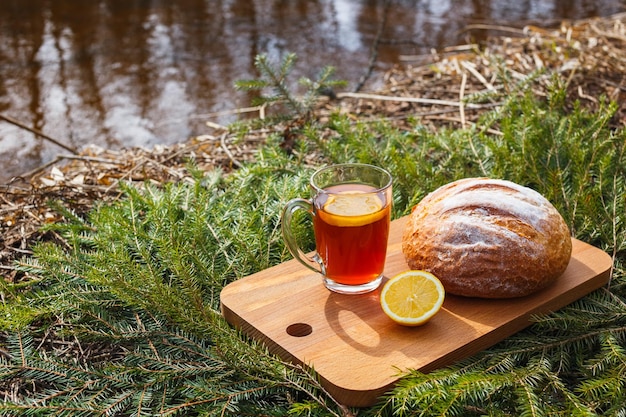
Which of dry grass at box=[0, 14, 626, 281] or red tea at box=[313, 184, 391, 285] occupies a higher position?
red tea at box=[313, 184, 391, 285]

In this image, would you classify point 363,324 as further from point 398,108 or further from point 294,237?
point 398,108

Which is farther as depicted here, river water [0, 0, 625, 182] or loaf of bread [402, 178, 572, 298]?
river water [0, 0, 625, 182]

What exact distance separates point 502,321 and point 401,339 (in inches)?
8.2

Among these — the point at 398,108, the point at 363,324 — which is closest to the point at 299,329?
the point at 363,324

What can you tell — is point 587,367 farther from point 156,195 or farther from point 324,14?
point 324,14

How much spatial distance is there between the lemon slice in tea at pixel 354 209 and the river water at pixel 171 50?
1.95 meters

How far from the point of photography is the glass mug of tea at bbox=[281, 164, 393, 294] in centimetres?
152

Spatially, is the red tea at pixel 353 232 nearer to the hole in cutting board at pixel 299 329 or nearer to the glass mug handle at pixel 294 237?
the glass mug handle at pixel 294 237

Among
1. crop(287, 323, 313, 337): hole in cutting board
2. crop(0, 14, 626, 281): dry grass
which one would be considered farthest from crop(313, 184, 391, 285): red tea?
crop(0, 14, 626, 281): dry grass

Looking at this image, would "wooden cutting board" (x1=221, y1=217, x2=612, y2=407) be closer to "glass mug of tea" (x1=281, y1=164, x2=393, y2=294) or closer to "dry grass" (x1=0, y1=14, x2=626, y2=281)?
"glass mug of tea" (x1=281, y1=164, x2=393, y2=294)

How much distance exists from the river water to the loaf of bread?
203cm

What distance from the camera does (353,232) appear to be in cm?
152

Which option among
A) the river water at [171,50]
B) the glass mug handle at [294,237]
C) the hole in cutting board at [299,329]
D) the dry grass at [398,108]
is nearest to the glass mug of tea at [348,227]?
the glass mug handle at [294,237]

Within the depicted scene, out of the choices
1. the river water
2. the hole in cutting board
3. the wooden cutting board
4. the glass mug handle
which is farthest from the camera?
the river water
